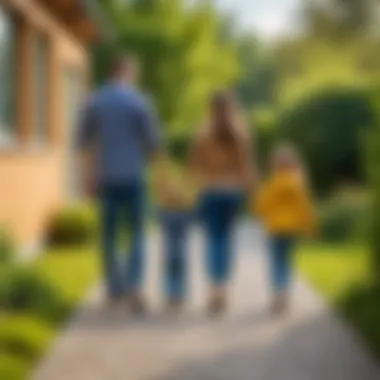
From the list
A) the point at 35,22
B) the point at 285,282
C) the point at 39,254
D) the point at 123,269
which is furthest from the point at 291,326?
the point at 35,22

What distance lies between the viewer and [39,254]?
597 inches

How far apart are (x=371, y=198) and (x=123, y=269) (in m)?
2.27

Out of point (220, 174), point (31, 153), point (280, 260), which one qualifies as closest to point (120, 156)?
point (220, 174)

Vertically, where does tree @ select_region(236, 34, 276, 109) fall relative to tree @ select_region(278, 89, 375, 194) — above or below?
above

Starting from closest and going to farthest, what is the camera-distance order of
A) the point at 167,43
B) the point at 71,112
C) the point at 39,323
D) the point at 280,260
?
the point at 39,323 < the point at 280,260 < the point at 71,112 < the point at 167,43

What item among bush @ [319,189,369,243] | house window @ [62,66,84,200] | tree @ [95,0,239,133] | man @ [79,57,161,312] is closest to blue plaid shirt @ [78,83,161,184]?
man @ [79,57,161,312]

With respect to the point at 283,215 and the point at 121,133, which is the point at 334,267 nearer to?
the point at 283,215

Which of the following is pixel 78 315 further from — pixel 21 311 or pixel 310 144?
pixel 310 144

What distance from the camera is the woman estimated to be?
10.2 meters

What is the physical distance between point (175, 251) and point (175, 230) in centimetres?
19

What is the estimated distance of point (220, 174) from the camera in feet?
33.4

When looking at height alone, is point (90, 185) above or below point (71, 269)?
below

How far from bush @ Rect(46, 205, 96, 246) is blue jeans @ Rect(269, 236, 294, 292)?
673 centimetres

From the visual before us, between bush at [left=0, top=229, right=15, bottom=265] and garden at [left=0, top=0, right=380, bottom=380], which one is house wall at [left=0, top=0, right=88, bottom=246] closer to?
garden at [left=0, top=0, right=380, bottom=380]
